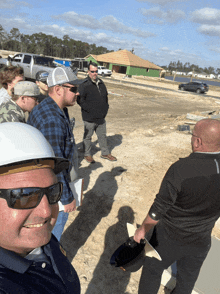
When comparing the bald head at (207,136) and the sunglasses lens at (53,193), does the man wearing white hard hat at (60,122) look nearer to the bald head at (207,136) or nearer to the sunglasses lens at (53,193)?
the sunglasses lens at (53,193)

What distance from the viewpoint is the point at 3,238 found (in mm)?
822

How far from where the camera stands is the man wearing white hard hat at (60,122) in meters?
2.04

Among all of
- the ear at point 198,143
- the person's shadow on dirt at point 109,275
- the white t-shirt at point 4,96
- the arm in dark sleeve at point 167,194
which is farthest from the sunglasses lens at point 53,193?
the white t-shirt at point 4,96

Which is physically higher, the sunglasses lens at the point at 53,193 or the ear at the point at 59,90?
the ear at the point at 59,90

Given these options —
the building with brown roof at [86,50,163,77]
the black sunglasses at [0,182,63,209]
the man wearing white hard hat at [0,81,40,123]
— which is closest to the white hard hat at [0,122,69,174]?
the black sunglasses at [0,182,63,209]

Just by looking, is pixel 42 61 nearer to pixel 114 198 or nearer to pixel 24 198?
pixel 114 198

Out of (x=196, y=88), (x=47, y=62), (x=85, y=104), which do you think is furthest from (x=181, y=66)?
(x=85, y=104)

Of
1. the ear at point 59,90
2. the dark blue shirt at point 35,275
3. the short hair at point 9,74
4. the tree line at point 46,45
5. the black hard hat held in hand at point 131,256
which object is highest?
the tree line at point 46,45

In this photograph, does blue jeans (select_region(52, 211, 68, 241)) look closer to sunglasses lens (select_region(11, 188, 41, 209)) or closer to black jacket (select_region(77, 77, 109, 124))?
sunglasses lens (select_region(11, 188, 41, 209))

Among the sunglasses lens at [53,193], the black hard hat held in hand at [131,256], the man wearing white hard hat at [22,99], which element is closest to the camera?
the sunglasses lens at [53,193]

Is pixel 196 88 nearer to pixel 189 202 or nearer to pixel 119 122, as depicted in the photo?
pixel 119 122

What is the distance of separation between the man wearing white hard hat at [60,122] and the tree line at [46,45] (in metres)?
82.1

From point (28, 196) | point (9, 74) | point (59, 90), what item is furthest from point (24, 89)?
point (28, 196)

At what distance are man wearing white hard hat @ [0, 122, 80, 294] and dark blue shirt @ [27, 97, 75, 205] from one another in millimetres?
1085
